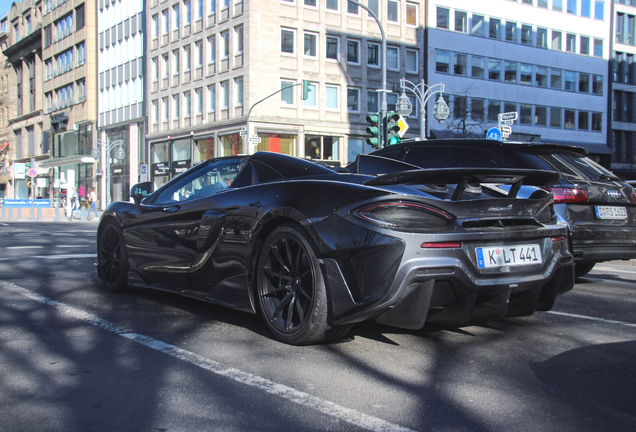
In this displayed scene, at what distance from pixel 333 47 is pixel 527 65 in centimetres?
1531

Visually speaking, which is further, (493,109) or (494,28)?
(494,28)

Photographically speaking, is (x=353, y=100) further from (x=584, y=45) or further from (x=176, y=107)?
(x=584, y=45)

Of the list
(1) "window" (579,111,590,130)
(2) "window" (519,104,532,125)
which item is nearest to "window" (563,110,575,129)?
(1) "window" (579,111,590,130)

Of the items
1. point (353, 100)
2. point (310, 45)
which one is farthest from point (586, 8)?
point (310, 45)

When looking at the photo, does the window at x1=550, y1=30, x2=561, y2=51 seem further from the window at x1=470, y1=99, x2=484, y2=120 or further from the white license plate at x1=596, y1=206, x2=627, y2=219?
the white license plate at x1=596, y1=206, x2=627, y2=219

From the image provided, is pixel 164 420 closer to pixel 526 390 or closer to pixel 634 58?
pixel 526 390

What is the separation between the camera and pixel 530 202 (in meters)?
3.87

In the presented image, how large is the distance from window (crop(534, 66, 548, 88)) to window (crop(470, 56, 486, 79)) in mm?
4882

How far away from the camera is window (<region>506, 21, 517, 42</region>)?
1698 inches

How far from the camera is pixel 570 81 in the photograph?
152 feet

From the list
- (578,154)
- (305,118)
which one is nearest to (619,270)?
(578,154)

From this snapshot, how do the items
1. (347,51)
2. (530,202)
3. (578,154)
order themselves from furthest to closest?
(347,51), (578,154), (530,202)

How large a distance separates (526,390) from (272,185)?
79.4 inches

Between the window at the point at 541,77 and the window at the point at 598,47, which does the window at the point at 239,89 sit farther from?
the window at the point at 598,47
